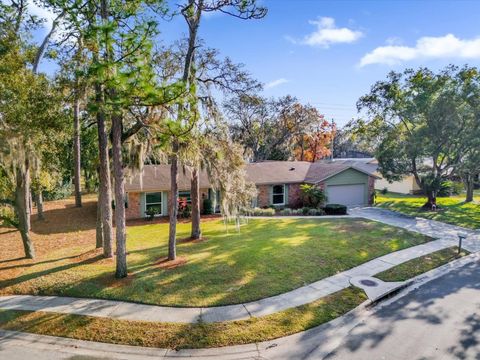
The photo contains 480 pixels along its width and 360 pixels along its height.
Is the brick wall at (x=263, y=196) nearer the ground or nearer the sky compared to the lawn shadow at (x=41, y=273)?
nearer the sky

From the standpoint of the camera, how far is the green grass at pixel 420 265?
432 inches

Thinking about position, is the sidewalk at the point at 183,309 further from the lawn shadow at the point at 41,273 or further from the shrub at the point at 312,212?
the shrub at the point at 312,212

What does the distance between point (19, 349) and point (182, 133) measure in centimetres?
642

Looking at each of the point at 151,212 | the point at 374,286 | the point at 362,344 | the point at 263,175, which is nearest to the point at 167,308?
the point at 362,344

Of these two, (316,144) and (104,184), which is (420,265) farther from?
(316,144)

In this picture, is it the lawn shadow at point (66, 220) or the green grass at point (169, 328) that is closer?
the green grass at point (169, 328)

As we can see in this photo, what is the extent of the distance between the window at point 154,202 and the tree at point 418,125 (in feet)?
55.1

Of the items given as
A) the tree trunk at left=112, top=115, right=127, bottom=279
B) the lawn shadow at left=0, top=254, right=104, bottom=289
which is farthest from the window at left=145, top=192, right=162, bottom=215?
the tree trunk at left=112, top=115, right=127, bottom=279

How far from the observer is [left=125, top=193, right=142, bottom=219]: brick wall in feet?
67.6

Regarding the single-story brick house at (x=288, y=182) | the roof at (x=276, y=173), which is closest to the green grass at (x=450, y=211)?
the single-story brick house at (x=288, y=182)

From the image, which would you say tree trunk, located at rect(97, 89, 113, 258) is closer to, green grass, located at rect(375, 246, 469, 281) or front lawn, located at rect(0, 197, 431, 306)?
front lawn, located at rect(0, 197, 431, 306)

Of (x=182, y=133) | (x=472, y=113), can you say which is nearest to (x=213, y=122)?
(x=182, y=133)

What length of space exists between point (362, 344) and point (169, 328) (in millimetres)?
4572

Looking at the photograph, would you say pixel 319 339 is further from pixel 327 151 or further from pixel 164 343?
pixel 327 151
